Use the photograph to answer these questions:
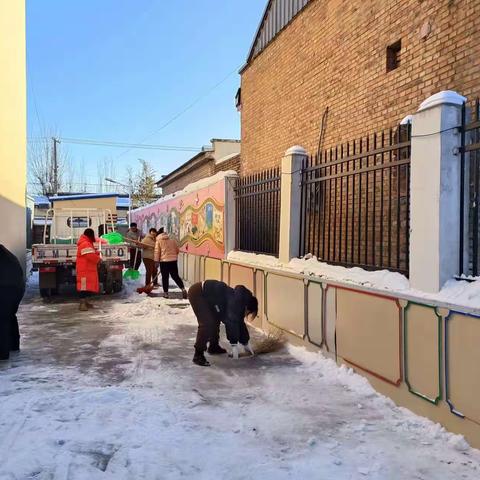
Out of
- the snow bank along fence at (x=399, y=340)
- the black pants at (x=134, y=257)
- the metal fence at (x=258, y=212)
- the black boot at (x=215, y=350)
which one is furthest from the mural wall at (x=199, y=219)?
the black boot at (x=215, y=350)

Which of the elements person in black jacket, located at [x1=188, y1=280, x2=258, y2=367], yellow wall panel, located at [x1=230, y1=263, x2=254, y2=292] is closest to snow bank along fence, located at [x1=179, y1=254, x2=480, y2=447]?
person in black jacket, located at [x1=188, y1=280, x2=258, y2=367]

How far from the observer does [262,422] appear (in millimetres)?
4227

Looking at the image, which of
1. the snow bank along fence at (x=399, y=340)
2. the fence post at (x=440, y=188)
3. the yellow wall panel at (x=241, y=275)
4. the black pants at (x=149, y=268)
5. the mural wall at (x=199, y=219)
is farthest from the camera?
the black pants at (x=149, y=268)

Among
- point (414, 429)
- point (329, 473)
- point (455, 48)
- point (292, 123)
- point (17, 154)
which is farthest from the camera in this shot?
point (17, 154)

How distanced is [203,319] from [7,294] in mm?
2375

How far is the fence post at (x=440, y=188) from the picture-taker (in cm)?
424

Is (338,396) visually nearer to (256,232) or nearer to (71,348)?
(71,348)

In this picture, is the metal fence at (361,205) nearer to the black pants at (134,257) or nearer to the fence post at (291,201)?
the fence post at (291,201)

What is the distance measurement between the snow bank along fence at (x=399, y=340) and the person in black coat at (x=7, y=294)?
3490mm

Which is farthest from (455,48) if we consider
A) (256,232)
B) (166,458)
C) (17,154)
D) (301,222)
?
(17,154)

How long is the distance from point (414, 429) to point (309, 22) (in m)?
8.80

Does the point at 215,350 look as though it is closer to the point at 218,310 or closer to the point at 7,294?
the point at 218,310

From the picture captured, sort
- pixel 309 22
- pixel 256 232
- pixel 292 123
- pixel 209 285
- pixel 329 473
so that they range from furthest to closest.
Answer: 1. pixel 292 123
2. pixel 309 22
3. pixel 256 232
4. pixel 209 285
5. pixel 329 473

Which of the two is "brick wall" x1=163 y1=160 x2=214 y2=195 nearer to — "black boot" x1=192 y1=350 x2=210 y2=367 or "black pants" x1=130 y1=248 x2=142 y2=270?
"black pants" x1=130 y1=248 x2=142 y2=270
